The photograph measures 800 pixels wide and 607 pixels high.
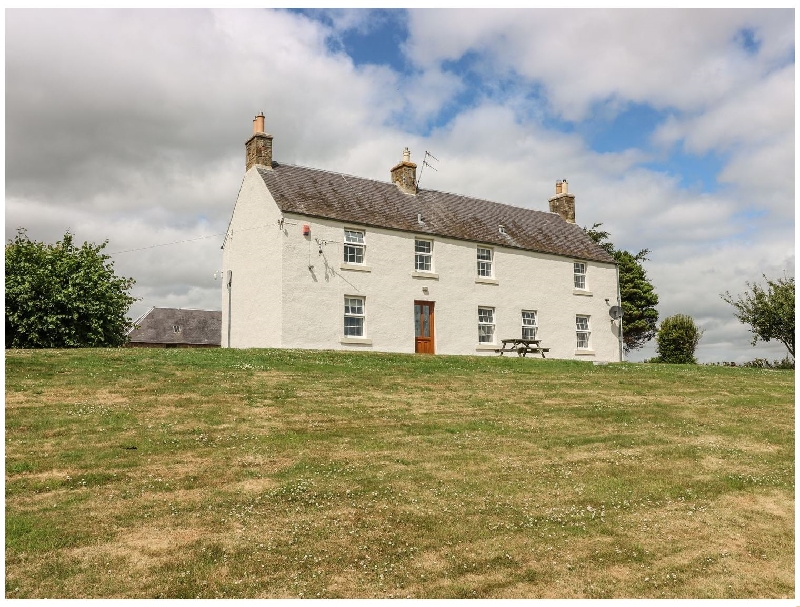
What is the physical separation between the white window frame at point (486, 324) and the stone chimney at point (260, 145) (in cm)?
1374

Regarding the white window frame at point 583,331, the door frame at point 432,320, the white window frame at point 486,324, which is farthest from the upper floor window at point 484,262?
the white window frame at point 583,331

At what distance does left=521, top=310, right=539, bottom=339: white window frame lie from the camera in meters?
38.1

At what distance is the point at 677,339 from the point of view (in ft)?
154

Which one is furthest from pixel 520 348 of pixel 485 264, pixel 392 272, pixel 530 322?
pixel 392 272

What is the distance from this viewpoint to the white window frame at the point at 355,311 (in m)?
32.0

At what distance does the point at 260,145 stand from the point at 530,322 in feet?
58.6

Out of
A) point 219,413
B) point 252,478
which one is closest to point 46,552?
point 252,478

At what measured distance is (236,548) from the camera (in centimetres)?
884

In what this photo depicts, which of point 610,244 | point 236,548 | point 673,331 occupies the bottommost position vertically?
point 236,548

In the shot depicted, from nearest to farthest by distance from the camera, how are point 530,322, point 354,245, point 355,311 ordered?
point 355,311
point 354,245
point 530,322

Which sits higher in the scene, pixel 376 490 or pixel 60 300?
pixel 60 300

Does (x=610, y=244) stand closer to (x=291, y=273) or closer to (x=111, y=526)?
(x=291, y=273)

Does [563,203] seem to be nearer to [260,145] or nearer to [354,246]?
[354,246]

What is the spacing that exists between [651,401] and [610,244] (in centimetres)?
4251
